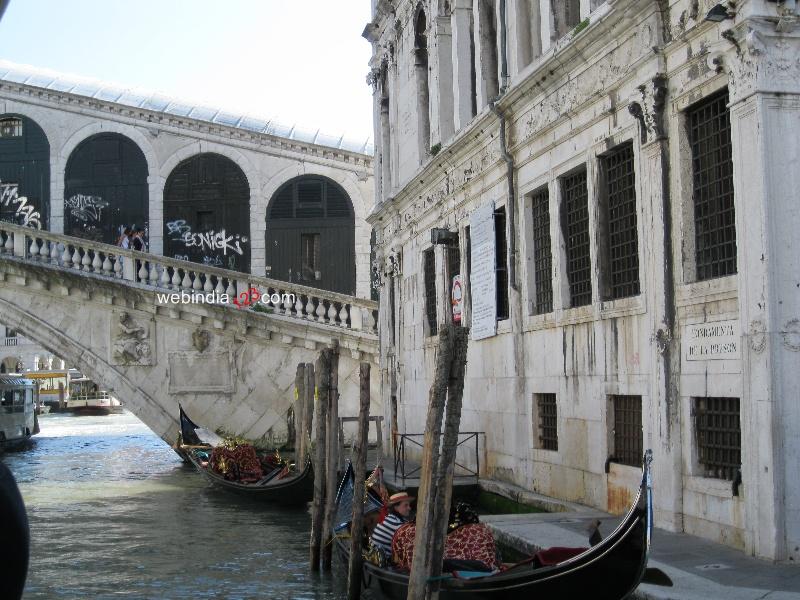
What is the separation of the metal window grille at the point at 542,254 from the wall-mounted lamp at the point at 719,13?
13.7 feet

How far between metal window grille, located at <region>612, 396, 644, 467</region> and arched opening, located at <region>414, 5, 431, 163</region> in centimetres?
740

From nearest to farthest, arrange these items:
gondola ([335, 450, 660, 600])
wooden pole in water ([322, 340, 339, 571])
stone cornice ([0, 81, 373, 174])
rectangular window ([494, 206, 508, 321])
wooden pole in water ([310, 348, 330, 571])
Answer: gondola ([335, 450, 660, 600]) < wooden pole in water ([322, 340, 339, 571]) < wooden pole in water ([310, 348, 330, 571]) < rectangular window ([494, 206, 508, 321]) < stone cornice ([0, 81, 373, 174])

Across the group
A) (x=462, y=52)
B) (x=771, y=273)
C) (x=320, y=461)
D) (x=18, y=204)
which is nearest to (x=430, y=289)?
(x=462, y=52)

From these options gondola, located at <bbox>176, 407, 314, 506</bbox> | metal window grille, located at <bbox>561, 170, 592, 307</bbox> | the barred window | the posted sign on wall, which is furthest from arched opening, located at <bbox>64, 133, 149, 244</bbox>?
metal window grille, located at <bbox>561, 170, 592, 307</bbox>

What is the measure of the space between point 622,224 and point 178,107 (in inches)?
668

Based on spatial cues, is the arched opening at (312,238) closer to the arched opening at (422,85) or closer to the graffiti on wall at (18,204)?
the graffiti on wall at (18,204)

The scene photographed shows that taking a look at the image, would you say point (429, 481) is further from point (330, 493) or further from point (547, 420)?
point (547, 420)

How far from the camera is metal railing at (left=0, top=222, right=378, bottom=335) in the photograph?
19656mm

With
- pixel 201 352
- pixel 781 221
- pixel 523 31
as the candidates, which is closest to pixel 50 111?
pixel 201 352

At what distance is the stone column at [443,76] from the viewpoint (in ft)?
48.6

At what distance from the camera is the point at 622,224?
950 centimetres

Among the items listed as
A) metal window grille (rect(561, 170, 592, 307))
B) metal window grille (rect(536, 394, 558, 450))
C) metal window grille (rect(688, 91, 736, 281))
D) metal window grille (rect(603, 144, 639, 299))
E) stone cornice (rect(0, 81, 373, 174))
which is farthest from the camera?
stone cornice (rect(0, 81, 373, 174))

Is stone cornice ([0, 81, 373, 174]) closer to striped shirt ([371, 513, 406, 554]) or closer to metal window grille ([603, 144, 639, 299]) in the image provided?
metal window grille ([603, 144, 639, 299])
